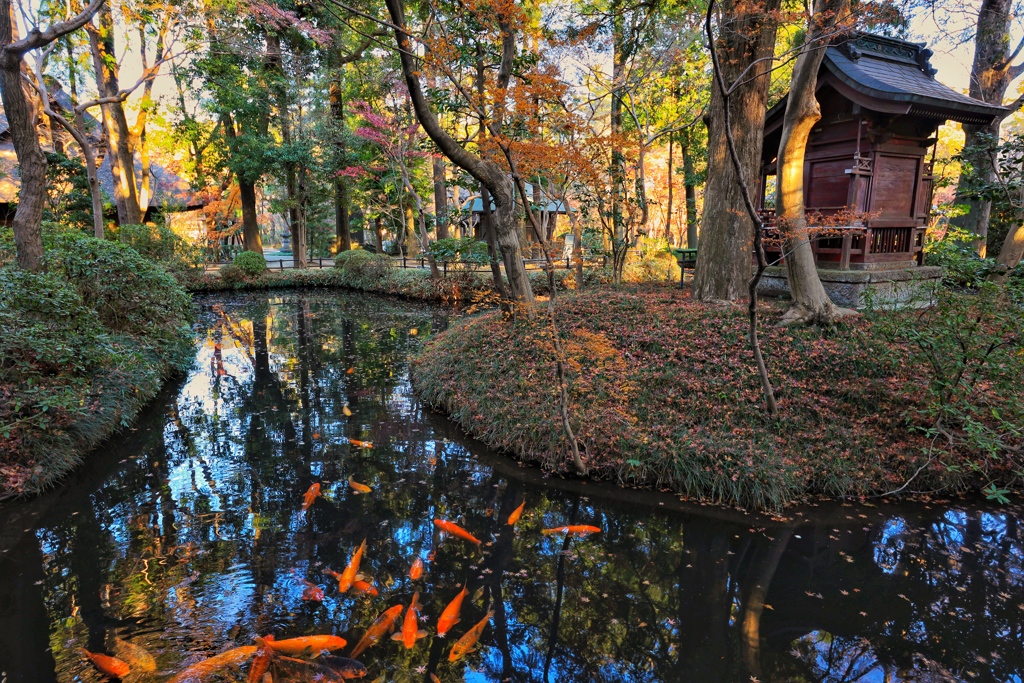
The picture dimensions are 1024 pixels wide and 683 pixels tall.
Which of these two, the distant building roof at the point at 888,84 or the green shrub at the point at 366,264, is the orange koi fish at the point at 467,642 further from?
the green shrub at the point at 366,264

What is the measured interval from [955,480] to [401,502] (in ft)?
18.4

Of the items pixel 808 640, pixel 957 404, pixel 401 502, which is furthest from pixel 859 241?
pixel 401 502

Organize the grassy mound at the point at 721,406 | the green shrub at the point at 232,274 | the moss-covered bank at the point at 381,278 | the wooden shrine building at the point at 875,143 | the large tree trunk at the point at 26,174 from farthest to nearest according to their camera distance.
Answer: the green shrub at the point at 232,274
the moss-covered bank at the point at 381,278
the wooden shrine building at the point at 875,143
the large tree trunk at the point at 26,174
the grassy mound at the point at 721,406

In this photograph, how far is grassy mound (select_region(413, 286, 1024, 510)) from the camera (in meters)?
5.67

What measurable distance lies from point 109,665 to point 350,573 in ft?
5.00

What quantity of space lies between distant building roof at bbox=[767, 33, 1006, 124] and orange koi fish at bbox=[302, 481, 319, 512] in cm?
898

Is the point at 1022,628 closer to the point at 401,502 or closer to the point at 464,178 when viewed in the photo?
the point at 401,502

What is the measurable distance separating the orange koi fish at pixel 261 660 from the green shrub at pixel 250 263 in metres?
19.0

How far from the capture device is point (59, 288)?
6.50 meters

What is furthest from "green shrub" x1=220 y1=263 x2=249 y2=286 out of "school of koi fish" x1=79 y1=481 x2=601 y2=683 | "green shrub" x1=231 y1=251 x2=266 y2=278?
"school of koi fish" x1=79 y1=481 x2=601 y2=683

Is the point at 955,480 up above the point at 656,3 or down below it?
below

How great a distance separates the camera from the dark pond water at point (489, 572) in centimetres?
359

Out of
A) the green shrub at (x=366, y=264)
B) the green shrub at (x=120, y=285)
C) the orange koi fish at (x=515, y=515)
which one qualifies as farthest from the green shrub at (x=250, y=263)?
the orange koi fish at (x=515, y=515)

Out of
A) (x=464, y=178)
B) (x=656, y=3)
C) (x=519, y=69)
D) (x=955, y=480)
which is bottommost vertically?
(x=955, y=480)
